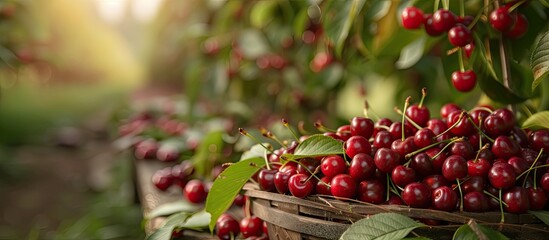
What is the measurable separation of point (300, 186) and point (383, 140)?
0.12 m

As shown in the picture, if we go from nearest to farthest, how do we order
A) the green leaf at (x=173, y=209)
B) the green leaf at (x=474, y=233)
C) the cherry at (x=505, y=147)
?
the green leaf at (x=474, y=233) → the cherry at (x=505, y=147) → the green leaf at (x=173, y=209)

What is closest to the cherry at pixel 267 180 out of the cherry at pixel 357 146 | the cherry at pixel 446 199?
the cherry at pixel 357 146

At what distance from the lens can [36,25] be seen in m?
1.99

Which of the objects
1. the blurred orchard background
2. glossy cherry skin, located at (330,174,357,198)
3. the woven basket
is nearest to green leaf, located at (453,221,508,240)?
the woven basket

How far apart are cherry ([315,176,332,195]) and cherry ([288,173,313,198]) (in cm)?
2

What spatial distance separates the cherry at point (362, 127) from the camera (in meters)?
0.76

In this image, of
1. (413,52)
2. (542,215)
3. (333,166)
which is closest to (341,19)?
(413,52)

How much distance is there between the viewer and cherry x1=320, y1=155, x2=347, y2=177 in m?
0.71

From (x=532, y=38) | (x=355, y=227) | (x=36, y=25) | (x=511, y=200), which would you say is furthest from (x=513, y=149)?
(x=36, y=25)

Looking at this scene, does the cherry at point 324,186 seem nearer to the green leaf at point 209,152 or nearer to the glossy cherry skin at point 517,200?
the glossy cherry skin at point 517,200

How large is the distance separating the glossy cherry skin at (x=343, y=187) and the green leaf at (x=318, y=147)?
4 centimetres

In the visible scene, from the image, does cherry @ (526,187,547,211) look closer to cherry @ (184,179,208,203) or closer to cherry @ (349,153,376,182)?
cherry @ (349,153,376,182)

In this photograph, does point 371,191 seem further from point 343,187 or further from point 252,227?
point 252,227

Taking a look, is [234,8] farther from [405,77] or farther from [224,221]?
[224,221]
